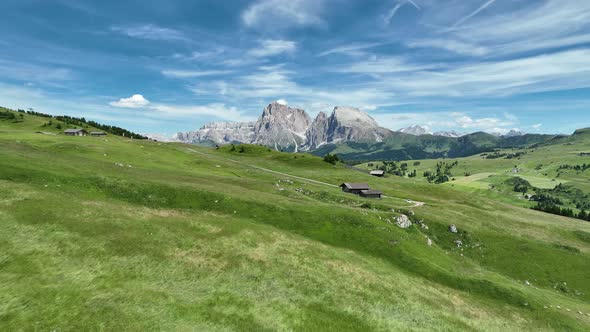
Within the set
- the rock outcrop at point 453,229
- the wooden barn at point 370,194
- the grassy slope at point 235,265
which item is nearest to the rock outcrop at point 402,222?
the grassy slope at point 235,265

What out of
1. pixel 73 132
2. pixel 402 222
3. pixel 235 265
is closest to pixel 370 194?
pixel 402 222

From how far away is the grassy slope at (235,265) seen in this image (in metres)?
25.1

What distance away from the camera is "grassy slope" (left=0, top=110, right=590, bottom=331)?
82.5 feet

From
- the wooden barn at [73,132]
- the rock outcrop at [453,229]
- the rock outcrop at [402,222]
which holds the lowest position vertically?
the rock outcrop at [453,229]

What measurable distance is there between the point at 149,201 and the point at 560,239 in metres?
108

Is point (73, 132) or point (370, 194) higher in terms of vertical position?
point (73, 132)

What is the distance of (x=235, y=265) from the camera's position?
35281 mm

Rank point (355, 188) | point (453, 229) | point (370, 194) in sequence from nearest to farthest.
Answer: point (453, 229), point (370, 194), point (355, 188)

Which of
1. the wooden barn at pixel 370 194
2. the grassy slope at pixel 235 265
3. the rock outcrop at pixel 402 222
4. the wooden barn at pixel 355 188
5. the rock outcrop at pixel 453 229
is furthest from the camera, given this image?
the wooden barn at pixel 355 188

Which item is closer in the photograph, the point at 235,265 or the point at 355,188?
the point at 235,265

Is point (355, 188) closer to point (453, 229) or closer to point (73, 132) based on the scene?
point (453, 229)

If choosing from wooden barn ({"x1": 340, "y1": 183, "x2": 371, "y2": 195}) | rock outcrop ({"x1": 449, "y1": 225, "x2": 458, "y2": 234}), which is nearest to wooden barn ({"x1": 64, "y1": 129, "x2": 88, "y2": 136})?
wooden barn ({"x1": 340, "y1": 183, "x2": 371, "y2": 195})

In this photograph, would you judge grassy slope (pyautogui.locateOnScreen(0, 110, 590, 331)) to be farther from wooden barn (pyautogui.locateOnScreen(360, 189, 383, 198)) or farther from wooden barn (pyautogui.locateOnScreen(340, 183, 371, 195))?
wooden barn (pyautogui.locateOnScreen(340, 183, 371, 195))

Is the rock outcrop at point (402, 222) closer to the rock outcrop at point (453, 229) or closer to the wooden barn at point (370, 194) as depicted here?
the rock outcrop at point (453, 229)
